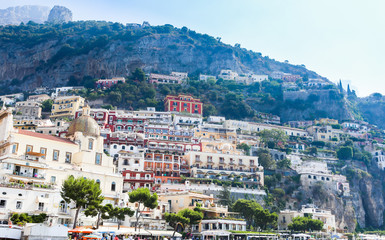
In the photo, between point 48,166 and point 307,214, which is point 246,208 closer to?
point 307,214

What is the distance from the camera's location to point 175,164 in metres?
78.9

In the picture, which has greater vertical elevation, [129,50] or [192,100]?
[129,50]

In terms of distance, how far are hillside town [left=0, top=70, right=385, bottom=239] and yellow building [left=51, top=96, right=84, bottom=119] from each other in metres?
0.31

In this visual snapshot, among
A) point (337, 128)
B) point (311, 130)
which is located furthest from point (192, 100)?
point (337, 128)

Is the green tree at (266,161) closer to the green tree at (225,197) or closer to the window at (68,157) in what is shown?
the green tree at (225,197)

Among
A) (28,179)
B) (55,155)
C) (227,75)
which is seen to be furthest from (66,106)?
(227,75)

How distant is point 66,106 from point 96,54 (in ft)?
198

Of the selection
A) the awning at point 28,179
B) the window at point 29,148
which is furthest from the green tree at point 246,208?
the window at point 29,148

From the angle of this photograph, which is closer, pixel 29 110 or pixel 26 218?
pixel 26 218

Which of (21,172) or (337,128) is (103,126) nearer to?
(21,172)

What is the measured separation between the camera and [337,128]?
438 feet

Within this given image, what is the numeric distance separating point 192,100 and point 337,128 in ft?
170

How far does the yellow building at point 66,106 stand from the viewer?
350ft

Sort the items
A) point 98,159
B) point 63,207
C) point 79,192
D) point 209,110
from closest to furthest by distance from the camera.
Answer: point 79,192, point 63,207, point 98,159, point 209,110
